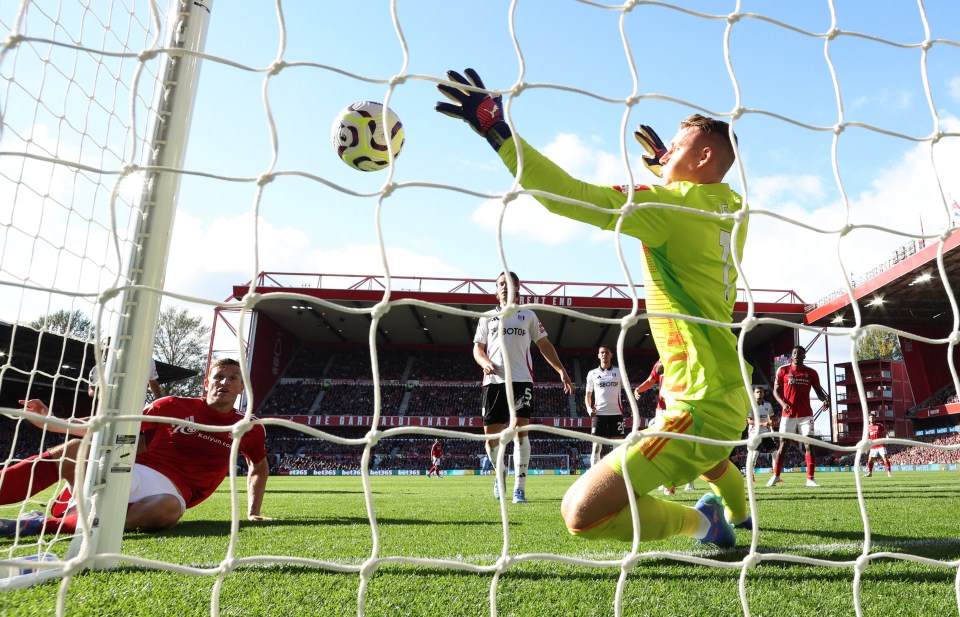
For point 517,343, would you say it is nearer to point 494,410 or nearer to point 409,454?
point 494,410

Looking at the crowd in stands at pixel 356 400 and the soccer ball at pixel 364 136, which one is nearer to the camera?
the soccer ball at pixel 364 136

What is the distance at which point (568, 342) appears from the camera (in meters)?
29.2

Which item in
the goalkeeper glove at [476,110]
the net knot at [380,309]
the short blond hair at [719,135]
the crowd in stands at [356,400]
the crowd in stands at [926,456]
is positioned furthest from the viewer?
the crowd in stands at [356,400]

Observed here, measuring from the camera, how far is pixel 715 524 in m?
2.85

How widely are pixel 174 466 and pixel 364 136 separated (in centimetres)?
225

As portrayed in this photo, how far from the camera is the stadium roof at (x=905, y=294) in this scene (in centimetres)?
1919

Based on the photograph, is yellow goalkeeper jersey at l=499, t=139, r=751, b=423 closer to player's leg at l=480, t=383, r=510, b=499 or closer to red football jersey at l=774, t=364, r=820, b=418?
player's leg at l=480, t=383, r=510, b=499

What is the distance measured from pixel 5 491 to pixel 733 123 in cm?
395

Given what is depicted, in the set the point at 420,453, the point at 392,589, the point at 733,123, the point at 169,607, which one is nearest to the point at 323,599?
the point at 392,589

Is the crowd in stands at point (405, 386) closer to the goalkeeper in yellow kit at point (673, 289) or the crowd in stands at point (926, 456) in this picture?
the crowd in stands at point (926, 456)

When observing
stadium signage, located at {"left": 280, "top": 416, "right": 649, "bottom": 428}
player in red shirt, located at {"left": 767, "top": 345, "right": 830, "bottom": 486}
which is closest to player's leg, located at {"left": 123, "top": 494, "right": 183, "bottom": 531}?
player in red shirt, located at {"left": 767, "top": 345, "right": 830, "bottom": 486}

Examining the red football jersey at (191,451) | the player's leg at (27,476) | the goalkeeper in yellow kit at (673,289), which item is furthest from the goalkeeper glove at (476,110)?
the player's leg at (27,476)

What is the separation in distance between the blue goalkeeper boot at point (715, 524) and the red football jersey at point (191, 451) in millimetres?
2705

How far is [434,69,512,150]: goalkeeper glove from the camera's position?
6.79 feet
